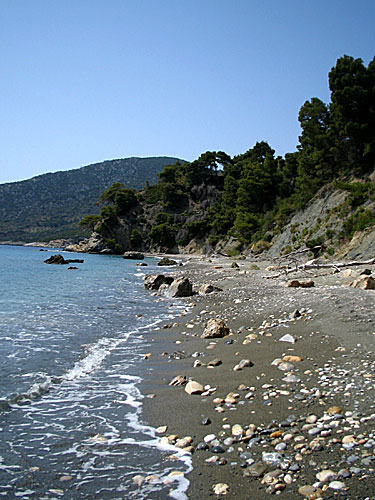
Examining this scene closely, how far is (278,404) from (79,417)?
121 inches

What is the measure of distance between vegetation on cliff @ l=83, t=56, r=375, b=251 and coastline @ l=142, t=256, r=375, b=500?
84.2 ft

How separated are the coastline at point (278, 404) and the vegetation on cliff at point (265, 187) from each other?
25672 mm

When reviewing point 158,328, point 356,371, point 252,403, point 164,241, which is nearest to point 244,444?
point 252,403

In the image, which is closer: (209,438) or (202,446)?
(202,446)

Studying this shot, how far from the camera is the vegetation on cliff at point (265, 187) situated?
131 ft

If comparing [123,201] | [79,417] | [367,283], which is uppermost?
[123,201]

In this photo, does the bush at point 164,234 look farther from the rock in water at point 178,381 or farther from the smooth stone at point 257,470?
the smooth stone at point 257,470

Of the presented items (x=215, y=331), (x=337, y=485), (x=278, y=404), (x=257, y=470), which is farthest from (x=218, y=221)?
(x=337, y=485)

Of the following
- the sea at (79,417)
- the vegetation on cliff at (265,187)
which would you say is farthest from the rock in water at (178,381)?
the vegetation on cliff at (265,187)

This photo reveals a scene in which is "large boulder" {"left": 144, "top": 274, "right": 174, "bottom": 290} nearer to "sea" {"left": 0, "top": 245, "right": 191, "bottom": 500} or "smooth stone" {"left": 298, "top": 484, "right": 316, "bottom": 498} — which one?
"sea" {"left": 0, "top": 245, "right": 191, "bottom": 500}

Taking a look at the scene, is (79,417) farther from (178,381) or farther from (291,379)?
(291,379)

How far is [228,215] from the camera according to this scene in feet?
288

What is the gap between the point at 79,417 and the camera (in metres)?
6.05

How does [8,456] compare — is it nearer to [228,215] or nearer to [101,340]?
[101,340]
